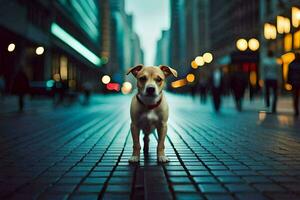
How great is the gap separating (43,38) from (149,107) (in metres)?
37.4

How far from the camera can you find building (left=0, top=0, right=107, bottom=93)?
104 ft

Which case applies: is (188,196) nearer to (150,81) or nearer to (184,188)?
(184,188)

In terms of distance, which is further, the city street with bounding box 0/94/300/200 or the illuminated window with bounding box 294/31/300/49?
the illuminated window with bounding box 294/31/300/49

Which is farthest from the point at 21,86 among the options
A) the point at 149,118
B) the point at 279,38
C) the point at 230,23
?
the point at 230,23

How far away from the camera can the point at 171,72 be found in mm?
5398

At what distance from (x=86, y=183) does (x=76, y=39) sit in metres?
59.6

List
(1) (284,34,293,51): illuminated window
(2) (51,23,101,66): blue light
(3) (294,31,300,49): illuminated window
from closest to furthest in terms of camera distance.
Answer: (3) (294,31,300,49): illuminated window, (1) (284,34,293,51): illuminated window, (2) (51,23,101,66): blue light

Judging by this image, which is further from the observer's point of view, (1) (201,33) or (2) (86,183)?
(1) (201,33)

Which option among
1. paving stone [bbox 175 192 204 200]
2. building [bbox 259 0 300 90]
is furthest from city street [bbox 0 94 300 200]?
building [bbox 259 0 300 90]

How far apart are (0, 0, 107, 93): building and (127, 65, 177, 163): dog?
13748mm

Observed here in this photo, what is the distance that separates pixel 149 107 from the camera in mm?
5188

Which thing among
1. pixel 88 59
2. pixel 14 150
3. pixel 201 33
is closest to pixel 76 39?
pixel 88 59

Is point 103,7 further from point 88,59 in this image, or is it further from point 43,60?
point 43,60

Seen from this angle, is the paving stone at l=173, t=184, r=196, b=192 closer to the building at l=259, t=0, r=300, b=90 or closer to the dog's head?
the dog's head
